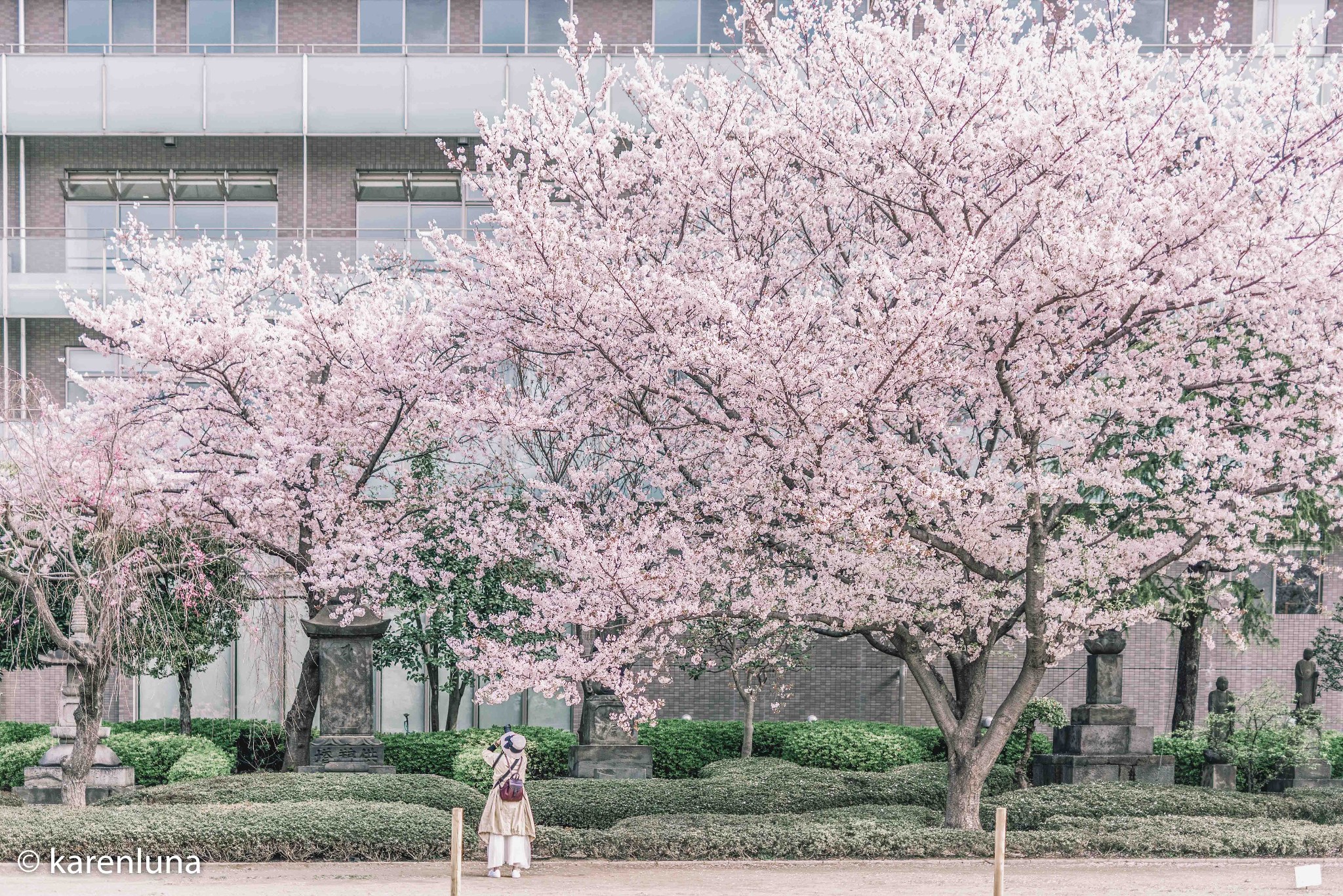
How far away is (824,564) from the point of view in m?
16.2

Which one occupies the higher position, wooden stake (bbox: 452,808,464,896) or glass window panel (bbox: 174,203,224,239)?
glass window panel (bbox: 174,203,224,239)

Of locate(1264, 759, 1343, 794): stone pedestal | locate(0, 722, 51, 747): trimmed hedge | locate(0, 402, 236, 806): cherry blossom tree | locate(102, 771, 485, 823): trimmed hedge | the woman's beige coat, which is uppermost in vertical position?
locate(0, 402, 236, 806): cherry blossom tree

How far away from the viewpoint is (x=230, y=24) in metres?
31.4

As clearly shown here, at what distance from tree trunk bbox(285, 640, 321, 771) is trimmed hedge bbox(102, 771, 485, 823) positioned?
2.66 metres

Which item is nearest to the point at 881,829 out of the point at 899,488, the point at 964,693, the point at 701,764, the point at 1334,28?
the point at 964,693

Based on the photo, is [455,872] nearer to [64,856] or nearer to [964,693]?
[64,856]

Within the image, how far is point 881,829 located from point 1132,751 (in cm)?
768

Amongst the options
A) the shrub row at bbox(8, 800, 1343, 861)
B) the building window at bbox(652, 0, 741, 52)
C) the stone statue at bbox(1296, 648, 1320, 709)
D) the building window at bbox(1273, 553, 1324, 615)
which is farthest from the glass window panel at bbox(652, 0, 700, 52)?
the shrub row at bbox(8, 800, 1343, 861)

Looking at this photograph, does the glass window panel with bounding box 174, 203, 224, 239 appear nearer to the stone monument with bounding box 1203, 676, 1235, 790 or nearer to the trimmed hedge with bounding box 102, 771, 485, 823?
the trimmed hedge with bounding box 102, 771, 485, 823

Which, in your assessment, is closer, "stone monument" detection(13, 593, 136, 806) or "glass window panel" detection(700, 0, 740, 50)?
"stone monument" detection(13, 593, 136, 806)

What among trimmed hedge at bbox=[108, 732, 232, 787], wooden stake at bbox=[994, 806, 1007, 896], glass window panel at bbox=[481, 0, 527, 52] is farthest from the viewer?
glass window panel at bbox=[481, 0, 527, 52]

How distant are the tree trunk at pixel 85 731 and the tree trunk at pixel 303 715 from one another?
13.8 ft

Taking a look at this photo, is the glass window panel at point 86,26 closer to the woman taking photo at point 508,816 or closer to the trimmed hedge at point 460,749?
the trimmed hedge at point 460,749

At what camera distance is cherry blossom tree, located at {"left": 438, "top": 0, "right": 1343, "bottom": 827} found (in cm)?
1426
